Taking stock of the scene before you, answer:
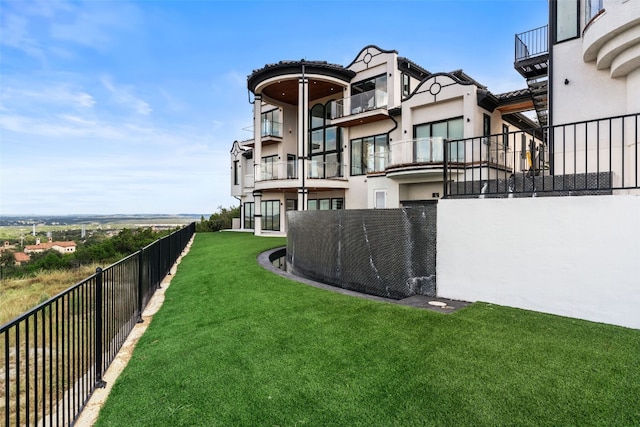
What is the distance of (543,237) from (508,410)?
319cm

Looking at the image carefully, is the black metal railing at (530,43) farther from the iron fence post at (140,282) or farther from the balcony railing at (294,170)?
the iron fence post at (140,282)

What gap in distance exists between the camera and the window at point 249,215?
29.5 m

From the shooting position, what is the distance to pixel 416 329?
4348 mm

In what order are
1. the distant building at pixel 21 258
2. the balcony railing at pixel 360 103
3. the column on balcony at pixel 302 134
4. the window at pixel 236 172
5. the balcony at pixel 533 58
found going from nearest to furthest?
the balcony at pixel 533 58 → the balcony railing at pixel 360 103 → the column on balcony at pixel 302 134 → the distant building at pixel 21 258 → the window at pixel 236 172

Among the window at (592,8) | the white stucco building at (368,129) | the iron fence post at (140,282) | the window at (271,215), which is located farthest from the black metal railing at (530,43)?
the window at (271,215)

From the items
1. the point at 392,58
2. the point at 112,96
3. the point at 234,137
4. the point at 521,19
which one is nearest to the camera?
the point at 521,19

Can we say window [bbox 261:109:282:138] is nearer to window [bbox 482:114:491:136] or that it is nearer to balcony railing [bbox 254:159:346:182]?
balcony railing [bbox 254:159:346:182]

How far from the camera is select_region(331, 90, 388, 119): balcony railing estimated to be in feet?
62.3

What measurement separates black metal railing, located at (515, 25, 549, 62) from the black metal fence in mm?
14027

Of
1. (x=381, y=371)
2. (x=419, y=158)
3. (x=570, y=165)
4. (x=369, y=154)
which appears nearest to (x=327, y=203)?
(x=369, y=154)

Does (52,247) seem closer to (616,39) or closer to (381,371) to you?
(381,371)

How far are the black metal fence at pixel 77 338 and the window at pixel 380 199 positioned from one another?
12.2 metres

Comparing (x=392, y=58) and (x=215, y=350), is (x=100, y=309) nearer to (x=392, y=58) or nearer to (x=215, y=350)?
(x=215, y=350)

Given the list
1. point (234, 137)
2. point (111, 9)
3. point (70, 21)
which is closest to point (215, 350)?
point (111, 9)
